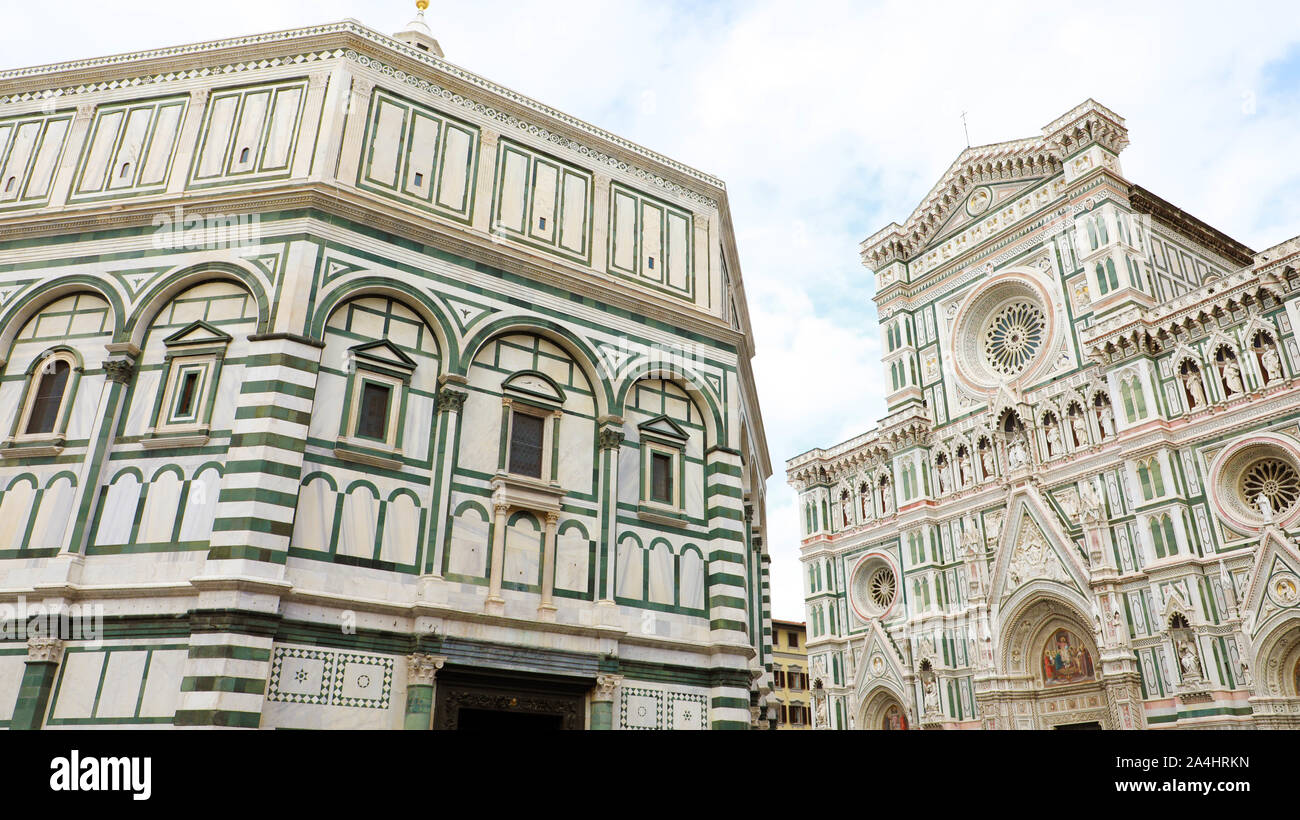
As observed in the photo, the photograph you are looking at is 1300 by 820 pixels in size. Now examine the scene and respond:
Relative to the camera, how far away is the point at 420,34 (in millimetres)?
21578

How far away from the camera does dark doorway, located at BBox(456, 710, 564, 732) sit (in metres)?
12.6

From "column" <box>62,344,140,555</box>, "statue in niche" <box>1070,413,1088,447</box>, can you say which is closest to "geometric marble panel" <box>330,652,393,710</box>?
"column" <box>62,344,140,555</box>

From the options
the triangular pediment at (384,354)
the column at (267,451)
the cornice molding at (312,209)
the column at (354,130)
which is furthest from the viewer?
the column at (354,130)

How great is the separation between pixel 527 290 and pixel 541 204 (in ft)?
7.54

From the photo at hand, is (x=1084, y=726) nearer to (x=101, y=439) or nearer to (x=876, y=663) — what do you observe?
(x=876, y=663)

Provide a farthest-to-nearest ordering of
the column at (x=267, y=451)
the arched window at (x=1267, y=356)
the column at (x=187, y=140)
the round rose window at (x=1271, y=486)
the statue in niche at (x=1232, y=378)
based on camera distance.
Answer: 1. the statue in niche at (x=1232, y=378)
2. the arched window at (x=1267, y=356)
3. the round rose window at (x=1271, y=486)
4. the column at (x=187, y=140)
5. the column at (x=267, y=451)

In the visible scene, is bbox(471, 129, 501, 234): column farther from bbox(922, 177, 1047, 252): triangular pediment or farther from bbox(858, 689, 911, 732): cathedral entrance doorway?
bbox(858, 689, 911, 732): cathedral entrance doorway

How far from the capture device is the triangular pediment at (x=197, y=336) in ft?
43.6

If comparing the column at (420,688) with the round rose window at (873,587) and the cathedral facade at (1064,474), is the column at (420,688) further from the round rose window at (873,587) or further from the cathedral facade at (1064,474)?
the round rose window at (873,587)

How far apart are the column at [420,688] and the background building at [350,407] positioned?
1.6 inches

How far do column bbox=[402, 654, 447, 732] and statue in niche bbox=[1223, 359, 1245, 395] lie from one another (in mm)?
28226

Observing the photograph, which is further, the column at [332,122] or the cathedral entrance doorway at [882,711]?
the cathedral entrance doorway at [882,711]

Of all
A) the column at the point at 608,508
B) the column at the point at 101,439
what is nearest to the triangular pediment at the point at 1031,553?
the column at the point at 608,508

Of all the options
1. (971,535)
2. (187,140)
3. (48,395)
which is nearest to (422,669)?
(48,395)
